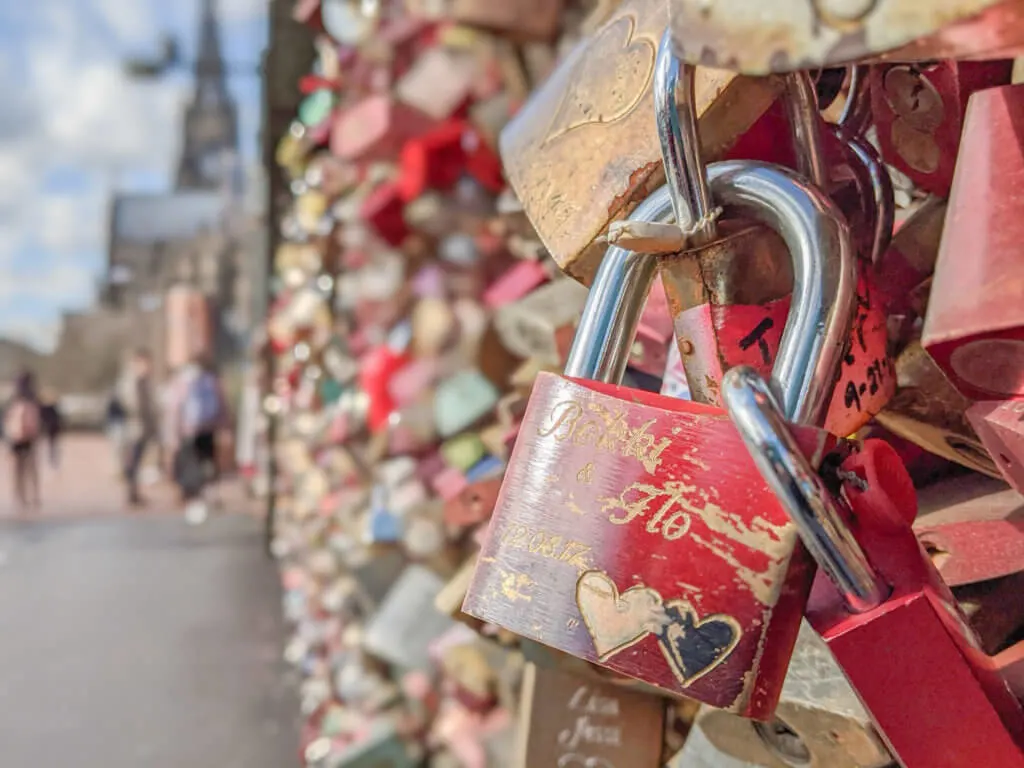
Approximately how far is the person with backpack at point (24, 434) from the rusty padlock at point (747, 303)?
12.6ft

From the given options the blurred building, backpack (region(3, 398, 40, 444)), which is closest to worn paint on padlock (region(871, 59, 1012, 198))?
the blurred building

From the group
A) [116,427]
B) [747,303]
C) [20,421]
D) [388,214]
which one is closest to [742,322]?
[747,303]

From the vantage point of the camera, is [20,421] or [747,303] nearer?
[747,303]

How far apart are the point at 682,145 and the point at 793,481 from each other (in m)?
0.12

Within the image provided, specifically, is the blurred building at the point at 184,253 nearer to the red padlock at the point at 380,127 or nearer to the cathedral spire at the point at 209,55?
the cathedral spire at the point at 209,55

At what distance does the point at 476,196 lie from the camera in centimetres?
101

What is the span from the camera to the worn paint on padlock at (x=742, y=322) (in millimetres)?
291

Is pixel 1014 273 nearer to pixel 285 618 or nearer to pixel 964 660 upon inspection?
pixel 964 660

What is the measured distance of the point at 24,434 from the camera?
3.56 metres

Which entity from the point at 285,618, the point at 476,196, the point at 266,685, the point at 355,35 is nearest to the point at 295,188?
the point at 355,35

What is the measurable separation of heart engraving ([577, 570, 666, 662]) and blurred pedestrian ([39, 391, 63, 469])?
388 centimetres

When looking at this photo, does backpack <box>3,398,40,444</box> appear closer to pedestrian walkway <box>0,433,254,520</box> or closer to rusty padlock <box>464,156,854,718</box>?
pedestrian walkway <box>0,433,254,520</box>

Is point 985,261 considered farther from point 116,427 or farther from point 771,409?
point 116,427

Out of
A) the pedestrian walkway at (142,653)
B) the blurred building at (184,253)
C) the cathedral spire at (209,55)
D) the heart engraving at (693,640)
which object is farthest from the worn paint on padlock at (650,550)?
the cathedral spire at (209,55)
